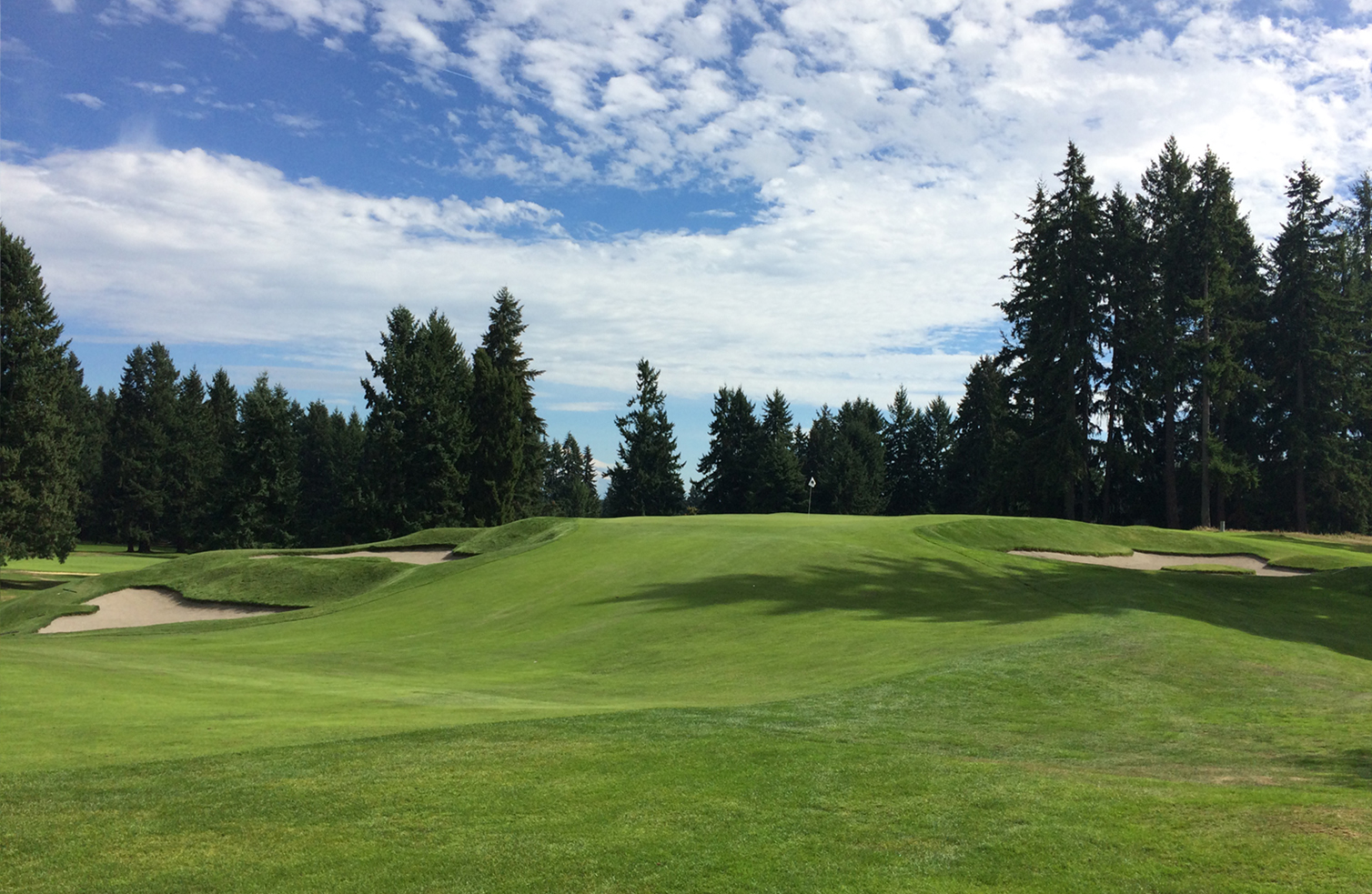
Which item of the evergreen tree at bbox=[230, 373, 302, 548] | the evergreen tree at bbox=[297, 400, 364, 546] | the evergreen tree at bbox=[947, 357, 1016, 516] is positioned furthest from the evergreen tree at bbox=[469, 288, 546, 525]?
the evergreen tree at bbox=[947, 357, 1016, 516]

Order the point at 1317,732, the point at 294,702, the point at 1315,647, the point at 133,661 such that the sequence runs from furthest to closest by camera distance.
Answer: the point at 133,661, the point at 1315,647, the point at 294,702, the point at 1317,732

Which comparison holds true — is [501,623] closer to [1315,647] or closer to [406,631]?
[406,631]

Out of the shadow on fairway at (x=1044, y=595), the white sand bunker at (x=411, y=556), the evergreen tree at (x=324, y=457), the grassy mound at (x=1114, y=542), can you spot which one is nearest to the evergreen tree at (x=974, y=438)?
the grassy mound at (x=1114, y=542)

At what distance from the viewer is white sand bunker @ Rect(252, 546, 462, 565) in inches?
1332

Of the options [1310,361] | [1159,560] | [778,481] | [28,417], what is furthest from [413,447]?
[1310,361]

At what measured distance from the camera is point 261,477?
64.6m

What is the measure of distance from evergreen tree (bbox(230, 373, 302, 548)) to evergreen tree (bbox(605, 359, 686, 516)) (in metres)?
31.5

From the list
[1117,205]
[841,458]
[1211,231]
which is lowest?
[841,458]

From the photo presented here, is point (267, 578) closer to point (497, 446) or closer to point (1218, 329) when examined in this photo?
point (497, 446)

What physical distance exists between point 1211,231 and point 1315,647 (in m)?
41.7

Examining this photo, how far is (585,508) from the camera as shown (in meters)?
106

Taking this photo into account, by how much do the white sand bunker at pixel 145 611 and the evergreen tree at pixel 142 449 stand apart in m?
57.0

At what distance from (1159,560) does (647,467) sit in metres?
58.3

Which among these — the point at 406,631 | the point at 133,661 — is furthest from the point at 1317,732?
the point at 133,661
